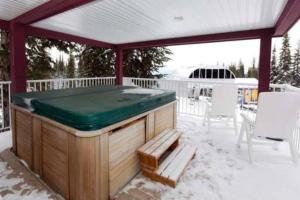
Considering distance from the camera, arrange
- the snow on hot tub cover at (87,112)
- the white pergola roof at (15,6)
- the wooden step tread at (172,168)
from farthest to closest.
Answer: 1. the white pergola roof at (15,6)
2. the wooden step tread at (172,168)
3. the snow on hot tub cover at (87,112)

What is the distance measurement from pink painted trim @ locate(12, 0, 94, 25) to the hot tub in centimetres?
137

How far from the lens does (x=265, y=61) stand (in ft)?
14.5

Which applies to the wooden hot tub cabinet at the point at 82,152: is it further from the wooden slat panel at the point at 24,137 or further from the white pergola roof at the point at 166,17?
the white pergola roof at the point at 166,17

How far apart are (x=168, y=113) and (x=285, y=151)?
2090 millimetres

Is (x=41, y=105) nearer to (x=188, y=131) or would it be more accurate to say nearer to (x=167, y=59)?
(x=188, y=131)

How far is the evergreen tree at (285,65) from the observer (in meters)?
19.3

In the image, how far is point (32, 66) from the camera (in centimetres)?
646

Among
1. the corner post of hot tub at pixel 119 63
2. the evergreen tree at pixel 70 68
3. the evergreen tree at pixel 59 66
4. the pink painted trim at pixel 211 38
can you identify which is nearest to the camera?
the pink painted trim at pixel 211 38

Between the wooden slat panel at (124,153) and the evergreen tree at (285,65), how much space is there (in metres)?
21.6

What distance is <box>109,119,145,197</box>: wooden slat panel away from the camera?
206 cm

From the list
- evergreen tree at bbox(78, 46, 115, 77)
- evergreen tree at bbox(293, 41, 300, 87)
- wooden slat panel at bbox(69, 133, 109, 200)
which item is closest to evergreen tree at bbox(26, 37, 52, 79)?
evergreen tree at bbox(78, 46, 115, 77)

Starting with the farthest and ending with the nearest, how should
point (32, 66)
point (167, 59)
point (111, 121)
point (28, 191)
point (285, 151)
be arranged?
1. point (167, 59)
2. point (32, 66)
3. point (285, 151)
4. point (28, 191)
5. point (111, 121)

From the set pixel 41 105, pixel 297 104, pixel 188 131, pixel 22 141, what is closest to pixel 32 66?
pixel 22 141

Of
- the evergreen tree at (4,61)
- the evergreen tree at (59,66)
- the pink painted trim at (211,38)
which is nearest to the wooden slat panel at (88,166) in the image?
the pink painted trim at (211,38)
